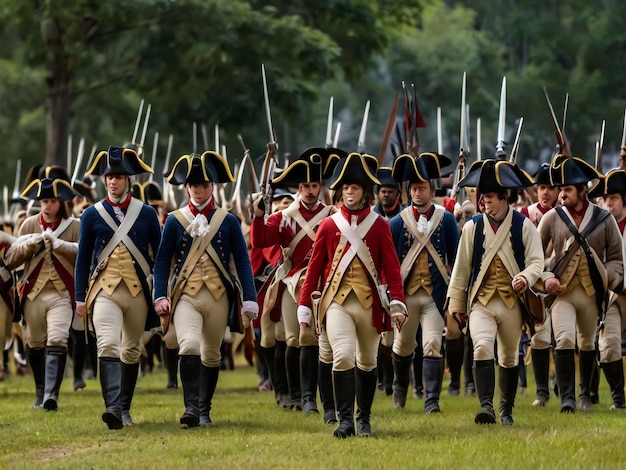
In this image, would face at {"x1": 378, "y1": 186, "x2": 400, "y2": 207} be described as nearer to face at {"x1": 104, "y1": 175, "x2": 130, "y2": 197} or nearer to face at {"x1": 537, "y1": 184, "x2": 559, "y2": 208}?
face at {"x1": 537, "y1": 184, "x2": 559, "y2": 208}

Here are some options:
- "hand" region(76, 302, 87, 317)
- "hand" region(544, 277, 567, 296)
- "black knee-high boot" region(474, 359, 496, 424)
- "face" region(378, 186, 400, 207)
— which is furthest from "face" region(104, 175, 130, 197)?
"hand" region(544, 277, 567, 296)

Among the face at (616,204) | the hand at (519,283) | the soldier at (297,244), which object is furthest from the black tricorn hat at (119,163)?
the face at (616,204)

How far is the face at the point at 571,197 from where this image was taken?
12984 mm

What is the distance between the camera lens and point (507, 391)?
38.9 ft

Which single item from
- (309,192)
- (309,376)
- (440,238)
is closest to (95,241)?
(309,192)

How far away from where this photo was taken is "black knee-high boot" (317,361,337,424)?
39.4ft

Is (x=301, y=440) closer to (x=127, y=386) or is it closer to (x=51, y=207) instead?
(x=127, y=386)

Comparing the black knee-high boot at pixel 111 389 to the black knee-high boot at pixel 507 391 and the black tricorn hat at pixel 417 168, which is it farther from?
the black tricorn hat at pixel 417 168

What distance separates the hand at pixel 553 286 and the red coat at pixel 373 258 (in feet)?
5.24

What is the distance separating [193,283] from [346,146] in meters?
41.4

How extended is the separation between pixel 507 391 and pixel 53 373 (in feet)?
14.6

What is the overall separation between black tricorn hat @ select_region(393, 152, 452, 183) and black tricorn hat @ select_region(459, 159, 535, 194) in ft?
5.05

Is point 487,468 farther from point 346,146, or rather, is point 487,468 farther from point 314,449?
point 346,146

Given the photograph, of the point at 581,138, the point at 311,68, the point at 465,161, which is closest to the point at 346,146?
the point at 581,138
